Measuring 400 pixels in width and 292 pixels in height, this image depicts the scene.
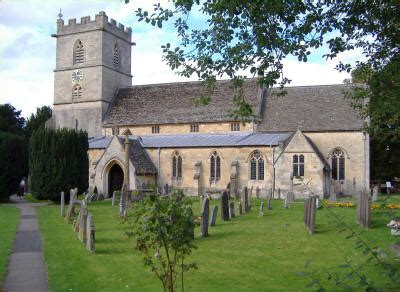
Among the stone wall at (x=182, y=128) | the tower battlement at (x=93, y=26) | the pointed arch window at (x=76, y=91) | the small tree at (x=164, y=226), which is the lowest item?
the small tree at (x=164, y=226)

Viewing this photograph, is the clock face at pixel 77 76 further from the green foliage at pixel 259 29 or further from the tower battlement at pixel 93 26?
the green foliage at pixel 259 29

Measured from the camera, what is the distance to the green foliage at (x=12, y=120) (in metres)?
57.3

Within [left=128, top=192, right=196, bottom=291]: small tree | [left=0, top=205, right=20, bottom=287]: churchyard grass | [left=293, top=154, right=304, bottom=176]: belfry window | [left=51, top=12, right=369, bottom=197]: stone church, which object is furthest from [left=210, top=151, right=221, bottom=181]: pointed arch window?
[left=128, top=192, right=196, bottom=291]: small tree

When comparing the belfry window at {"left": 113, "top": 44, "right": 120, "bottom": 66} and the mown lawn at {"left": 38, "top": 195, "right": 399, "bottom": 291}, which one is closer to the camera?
the mown lawn at {"left": 38, "top": 195, "right": 399, "bottom": 291}

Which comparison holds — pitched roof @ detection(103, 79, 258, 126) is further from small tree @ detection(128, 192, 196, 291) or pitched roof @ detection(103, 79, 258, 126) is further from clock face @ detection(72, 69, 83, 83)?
small tree @ detection(128, 192, 196, 291)

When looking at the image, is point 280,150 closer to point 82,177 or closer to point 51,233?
point 82,177

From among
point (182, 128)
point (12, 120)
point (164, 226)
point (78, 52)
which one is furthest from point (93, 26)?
point (164, 226)

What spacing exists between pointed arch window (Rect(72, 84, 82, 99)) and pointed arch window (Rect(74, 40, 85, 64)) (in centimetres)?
242

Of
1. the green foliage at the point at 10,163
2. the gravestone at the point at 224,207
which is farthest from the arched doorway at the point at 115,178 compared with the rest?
the gravestone at the point at 224,207

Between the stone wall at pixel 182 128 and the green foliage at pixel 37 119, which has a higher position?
the green foliage at pixel 37 119

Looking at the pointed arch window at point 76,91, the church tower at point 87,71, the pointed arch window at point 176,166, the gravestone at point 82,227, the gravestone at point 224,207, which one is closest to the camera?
the gravestone at point 82,227

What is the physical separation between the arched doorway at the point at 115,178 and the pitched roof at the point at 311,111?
1154 centimetres

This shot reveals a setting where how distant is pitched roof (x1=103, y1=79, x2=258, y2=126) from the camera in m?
38.8

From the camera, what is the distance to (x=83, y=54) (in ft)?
146
